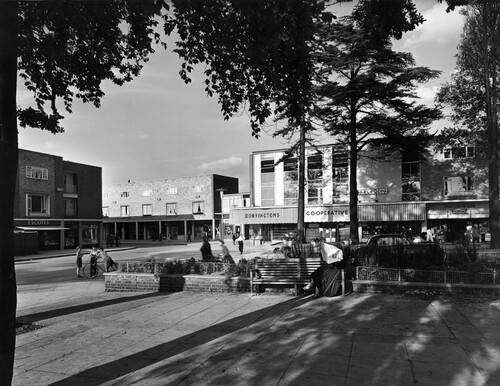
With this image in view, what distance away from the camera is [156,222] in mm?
70875

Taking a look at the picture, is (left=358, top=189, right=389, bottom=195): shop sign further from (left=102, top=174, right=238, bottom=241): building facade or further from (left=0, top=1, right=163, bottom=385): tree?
(left=0, top=1, right=163, bottom=385): tree

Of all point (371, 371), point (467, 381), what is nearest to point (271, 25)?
point (371, 371)

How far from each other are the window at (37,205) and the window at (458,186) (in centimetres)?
3979

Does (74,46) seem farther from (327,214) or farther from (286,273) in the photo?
(327,214)

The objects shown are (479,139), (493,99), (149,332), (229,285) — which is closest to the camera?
(149,332)

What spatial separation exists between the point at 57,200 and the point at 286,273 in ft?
133

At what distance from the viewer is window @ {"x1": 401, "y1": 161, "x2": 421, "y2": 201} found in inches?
1554

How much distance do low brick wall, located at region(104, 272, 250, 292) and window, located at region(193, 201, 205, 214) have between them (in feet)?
179

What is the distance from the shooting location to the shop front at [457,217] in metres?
36.1

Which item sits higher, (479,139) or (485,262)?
(479,139)

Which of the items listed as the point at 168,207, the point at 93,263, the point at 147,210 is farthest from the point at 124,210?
the point at 93,263

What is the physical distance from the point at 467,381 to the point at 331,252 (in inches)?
224

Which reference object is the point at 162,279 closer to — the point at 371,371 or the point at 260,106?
the point at 260,106

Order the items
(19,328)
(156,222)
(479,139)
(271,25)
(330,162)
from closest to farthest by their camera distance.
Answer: (271,25)
(19,328)
(479,139)
(330,162)
(156,222)
